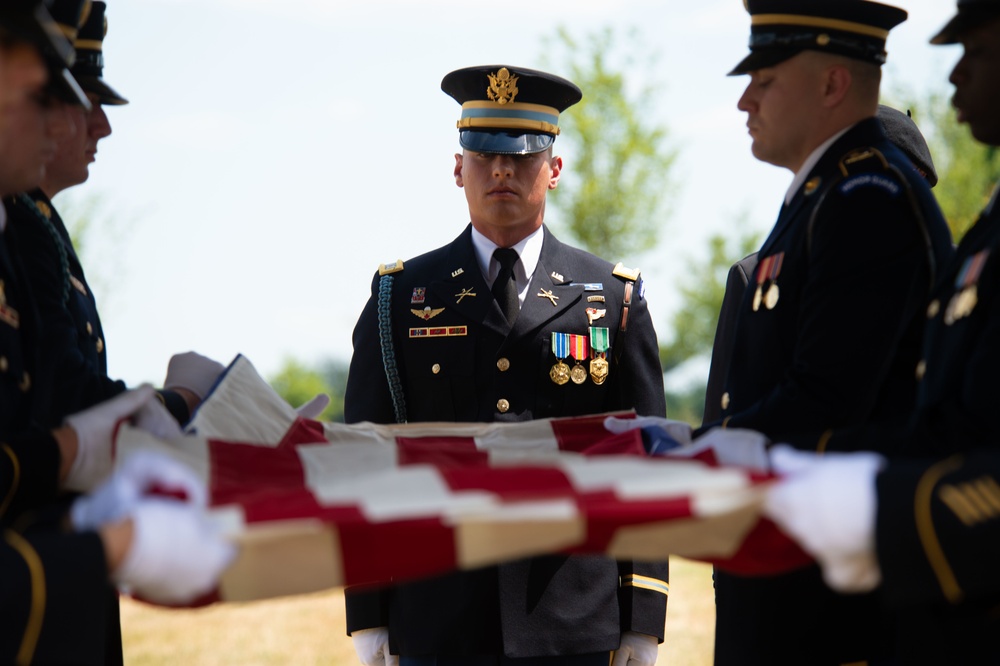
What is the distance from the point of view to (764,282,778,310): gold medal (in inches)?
129

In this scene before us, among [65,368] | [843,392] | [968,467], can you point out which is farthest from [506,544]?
[65,368]

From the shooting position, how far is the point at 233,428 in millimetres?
3396

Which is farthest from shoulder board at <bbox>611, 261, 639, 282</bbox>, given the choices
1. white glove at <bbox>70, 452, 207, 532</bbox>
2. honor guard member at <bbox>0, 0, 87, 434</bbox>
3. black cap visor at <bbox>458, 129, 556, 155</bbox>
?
Answer: white glove at <bbox>70, 452, 207, 532</bbox>

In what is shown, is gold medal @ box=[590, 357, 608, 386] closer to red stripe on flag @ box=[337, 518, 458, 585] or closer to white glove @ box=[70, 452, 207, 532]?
red stripe on flag @ box=[337, 518, 458, 585]

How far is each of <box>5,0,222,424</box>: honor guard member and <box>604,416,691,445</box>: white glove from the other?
1.19 metres

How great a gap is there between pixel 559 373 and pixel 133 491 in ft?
7.53

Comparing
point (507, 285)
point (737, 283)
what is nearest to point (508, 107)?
point (507, 285)

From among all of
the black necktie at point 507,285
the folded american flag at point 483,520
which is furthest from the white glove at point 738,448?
the black necktie at point 507,285

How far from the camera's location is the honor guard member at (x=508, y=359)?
4.21 meters

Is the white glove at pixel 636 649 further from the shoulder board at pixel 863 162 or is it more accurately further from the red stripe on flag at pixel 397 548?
the red stripe on flag at pixel 397 548

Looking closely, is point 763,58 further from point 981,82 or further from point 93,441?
point 93,441

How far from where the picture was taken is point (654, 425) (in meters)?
3.41

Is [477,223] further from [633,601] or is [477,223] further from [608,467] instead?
[608,467]

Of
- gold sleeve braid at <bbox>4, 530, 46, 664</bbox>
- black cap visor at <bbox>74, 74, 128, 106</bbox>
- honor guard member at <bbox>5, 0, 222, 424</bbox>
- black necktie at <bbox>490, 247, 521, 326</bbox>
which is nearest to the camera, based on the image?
gold sleeve braid at <bbox>4, 530, 46, 664</bbox>
